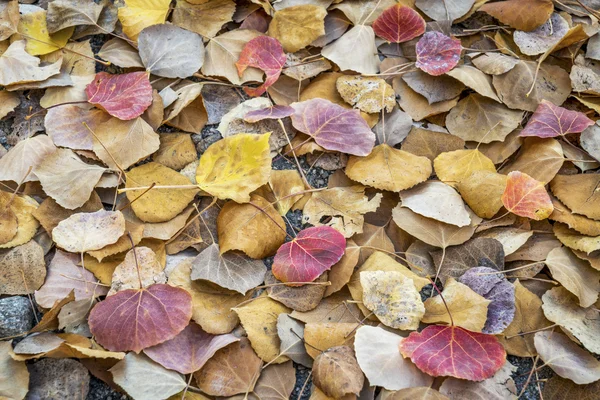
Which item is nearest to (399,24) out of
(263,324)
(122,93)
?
(122,93)

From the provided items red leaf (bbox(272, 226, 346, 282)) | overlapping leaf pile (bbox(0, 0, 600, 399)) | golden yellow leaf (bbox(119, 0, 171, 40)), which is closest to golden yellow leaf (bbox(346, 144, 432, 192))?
overlapping leaf pile (bbox(0, 0, 600, 399))

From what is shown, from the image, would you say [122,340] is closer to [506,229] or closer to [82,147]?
[82,147]

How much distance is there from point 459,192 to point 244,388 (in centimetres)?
52

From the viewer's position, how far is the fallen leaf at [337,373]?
35.1 inches

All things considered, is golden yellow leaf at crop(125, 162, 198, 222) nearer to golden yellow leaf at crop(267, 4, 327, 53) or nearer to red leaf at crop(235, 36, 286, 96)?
red leaf at crop(235, 36, 286, 96)

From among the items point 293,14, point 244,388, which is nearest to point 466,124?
point 293,14

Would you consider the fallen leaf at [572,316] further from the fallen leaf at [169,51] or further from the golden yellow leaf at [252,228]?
the fallen leaf at [169,51]

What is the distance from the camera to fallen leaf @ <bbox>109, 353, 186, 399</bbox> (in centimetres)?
90

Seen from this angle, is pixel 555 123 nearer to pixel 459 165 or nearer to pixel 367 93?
pixel 459 165

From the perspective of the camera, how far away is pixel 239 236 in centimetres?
103

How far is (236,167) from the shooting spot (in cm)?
106

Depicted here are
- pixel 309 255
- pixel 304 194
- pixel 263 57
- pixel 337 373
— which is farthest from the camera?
pixel 263 57

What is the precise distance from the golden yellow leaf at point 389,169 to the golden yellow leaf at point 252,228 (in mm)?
170

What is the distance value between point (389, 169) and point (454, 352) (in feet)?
1.15
